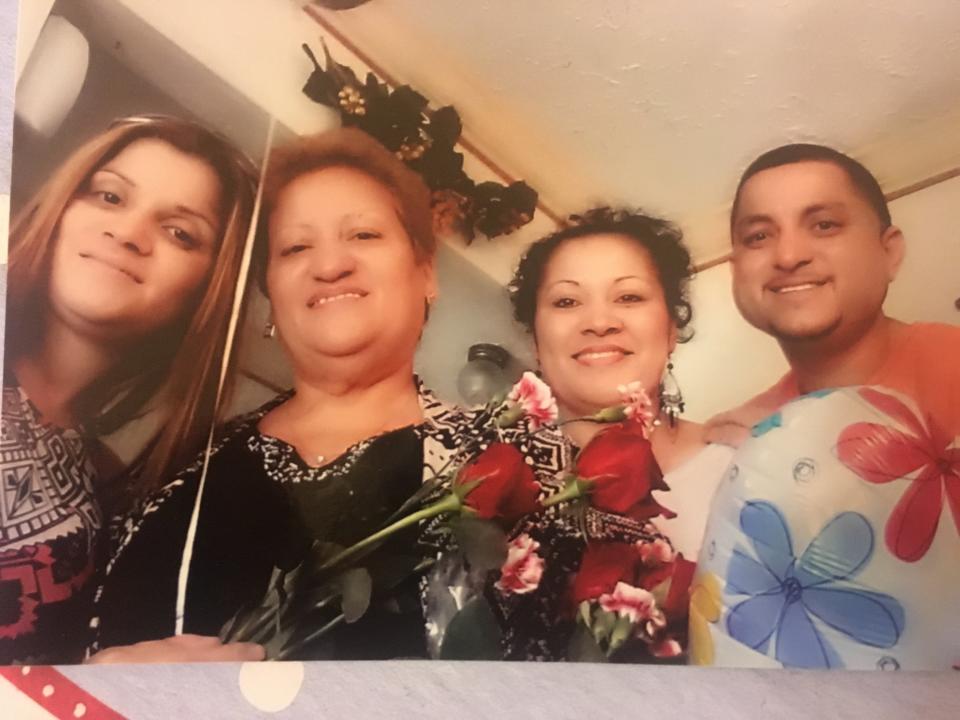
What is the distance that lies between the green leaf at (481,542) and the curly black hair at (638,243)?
187 mm

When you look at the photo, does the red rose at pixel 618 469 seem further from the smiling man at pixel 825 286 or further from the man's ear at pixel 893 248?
the man's ear at pixel 893 248

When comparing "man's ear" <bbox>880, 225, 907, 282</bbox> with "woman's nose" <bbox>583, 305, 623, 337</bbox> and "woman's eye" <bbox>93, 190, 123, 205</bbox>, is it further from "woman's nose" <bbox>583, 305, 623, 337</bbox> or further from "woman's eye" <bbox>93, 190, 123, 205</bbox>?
"woman's eye" <bbox>93, 190, 123, 205</bbox>

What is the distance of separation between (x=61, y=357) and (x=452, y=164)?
1.31 ft

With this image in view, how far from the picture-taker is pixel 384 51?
32.8 inches

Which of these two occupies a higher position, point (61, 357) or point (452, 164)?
point (452, 164)

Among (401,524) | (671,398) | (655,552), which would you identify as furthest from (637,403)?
(401,524)

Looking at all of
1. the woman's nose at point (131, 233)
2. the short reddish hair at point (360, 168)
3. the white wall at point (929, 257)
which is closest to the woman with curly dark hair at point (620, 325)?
the short reddish hair at point (360, 168)

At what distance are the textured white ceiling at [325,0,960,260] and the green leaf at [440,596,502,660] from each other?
0.39m

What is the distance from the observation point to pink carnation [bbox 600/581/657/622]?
784 mm

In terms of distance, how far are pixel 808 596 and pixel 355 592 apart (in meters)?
0.41

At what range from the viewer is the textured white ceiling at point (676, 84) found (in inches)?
32.9

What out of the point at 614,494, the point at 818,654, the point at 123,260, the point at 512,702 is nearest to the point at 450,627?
the point at 512,702

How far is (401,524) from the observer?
774 mm

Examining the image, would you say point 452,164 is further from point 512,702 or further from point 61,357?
point 512,702
